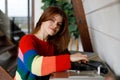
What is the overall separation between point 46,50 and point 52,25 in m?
0.19

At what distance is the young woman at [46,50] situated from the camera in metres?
1.14

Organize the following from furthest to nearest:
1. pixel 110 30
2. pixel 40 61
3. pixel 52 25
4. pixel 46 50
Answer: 1. pixel 46 50
2. pixel 52 25
3. pixel 110 30
4. pixel 40 61

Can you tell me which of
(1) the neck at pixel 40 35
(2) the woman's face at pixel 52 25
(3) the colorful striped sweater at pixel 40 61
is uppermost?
(2) the woman's face at pixel 52 25

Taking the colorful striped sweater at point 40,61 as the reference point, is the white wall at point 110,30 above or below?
above

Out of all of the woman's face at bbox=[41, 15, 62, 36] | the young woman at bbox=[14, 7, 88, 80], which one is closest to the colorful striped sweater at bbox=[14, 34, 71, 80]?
the young woman at bbox=[14, 7, 88, 80]

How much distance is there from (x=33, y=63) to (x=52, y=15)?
358 millimetres

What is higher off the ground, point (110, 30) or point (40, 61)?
point (110, 30)

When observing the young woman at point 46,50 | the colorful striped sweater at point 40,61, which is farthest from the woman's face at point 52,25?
the colorful striped sweater at point 40,61

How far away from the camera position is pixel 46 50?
1.50 meters

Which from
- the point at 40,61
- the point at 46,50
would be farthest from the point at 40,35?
the point at 40,61

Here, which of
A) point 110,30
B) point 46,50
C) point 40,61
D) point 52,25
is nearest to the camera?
point 40,61

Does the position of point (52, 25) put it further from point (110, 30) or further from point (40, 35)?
point (110, 30)

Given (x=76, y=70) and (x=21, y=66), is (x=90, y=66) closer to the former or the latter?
(x=76, y=70)

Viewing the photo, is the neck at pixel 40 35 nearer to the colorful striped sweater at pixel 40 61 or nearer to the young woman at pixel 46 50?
the young woman at pixel 46 50
